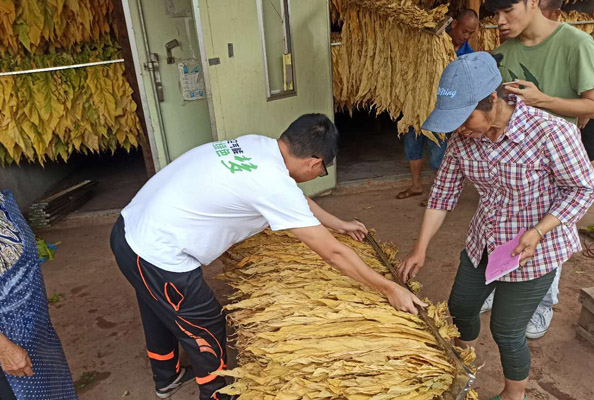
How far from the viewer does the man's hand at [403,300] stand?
5.77 feet

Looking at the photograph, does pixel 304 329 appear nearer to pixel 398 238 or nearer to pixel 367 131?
pixel 398 238

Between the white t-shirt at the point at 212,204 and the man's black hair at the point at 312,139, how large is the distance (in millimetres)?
90

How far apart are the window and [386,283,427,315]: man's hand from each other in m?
3.00

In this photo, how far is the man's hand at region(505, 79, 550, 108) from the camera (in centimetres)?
208

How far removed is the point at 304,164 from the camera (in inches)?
75.1

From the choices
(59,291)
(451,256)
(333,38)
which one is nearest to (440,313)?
(451,256)

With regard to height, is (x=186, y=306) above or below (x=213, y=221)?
below

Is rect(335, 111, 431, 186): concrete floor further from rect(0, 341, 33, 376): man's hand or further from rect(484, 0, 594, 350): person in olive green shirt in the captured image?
rect(0, 341, 33, 376): man's hand

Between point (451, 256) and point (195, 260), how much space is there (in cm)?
261

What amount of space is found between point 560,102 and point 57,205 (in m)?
5.23

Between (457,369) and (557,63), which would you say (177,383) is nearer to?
(457,369)

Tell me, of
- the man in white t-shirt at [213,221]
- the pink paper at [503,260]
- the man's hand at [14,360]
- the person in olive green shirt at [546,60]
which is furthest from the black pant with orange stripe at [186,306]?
the person in olive green shirt at [546,60]

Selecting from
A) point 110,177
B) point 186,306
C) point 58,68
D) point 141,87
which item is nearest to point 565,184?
point 186,306

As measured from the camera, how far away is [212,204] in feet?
6.17
